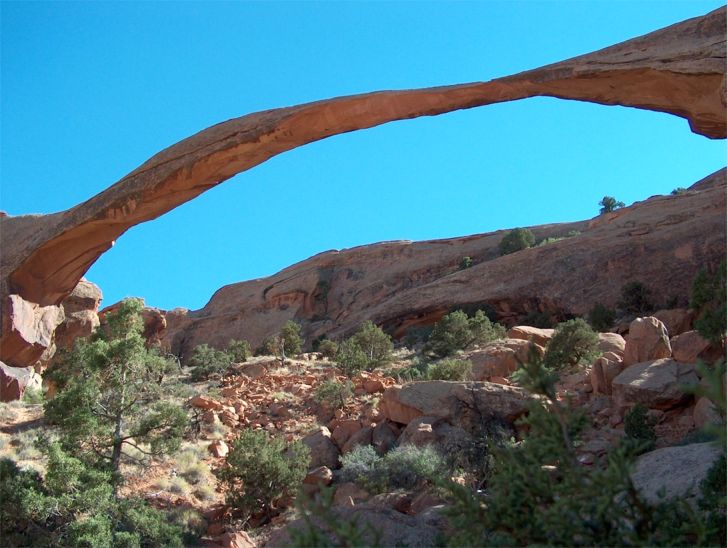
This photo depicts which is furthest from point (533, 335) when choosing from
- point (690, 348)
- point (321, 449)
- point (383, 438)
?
point (321, 449)

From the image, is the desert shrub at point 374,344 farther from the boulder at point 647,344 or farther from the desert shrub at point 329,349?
the boulder at point 647,344

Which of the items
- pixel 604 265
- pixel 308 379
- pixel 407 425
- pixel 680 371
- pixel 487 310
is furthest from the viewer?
pixel 487 310

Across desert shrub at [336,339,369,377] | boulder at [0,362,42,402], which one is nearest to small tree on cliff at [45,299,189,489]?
boulder at [0,362,42,402]

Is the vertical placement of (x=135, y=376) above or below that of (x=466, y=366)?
above

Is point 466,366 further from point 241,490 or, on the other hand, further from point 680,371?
point 241,490

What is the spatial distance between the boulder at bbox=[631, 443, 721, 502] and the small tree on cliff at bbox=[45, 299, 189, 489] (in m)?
6.32

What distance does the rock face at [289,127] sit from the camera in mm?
10438

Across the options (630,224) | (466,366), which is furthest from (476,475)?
(630,224)

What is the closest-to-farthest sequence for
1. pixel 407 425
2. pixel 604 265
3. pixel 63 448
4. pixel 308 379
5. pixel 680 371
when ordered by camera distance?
1. pixel 63 448
2. pixel 680 371
3. pixel 407 425
4. pixel 308 379
5. pixel 604 265

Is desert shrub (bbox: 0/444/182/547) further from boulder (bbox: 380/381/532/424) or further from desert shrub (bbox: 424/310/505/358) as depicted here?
desert shrub (bbox: 424/310/505/358)

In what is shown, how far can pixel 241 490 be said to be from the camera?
33.6 ft

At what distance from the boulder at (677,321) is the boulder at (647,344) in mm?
2870

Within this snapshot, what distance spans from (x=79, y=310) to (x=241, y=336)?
59.5 feet

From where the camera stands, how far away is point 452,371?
14273mm
